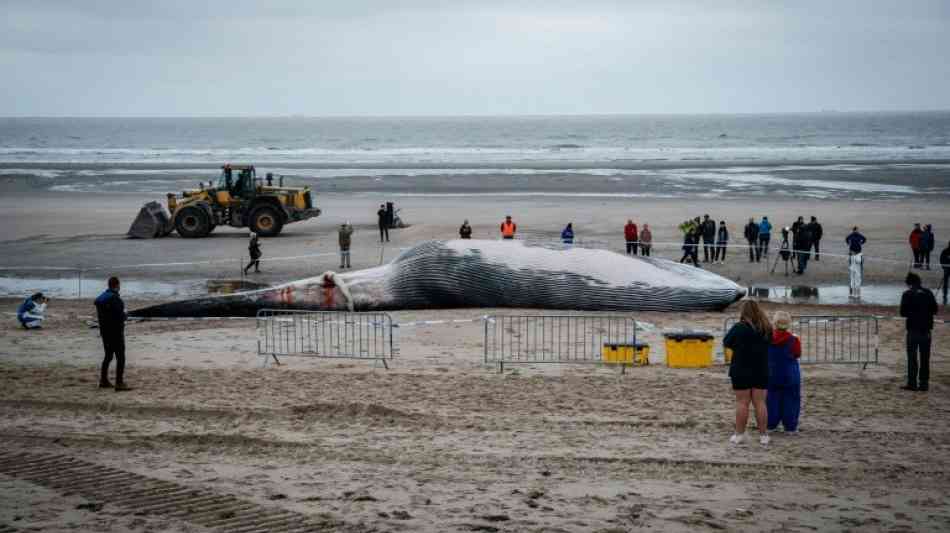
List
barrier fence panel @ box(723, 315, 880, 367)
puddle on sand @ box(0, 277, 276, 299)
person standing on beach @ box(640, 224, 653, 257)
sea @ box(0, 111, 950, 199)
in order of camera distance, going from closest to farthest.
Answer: barrier fence panel @ box(723, 315, 880, 367) → puddle on sand @ box(0, 277, 276, 299) → person standing on beach @ box(640, 224, 653, 257) → sea @ box(0, 111, 950, 199)

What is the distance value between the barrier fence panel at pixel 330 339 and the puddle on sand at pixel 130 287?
5532mm

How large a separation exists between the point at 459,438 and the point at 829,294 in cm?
1397

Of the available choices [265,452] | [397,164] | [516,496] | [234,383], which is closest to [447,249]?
[234,383]

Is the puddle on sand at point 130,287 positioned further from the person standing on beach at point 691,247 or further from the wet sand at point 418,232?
the person standing on beach at point 691,247

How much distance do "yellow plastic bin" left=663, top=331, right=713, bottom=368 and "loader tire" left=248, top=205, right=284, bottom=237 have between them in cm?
2054

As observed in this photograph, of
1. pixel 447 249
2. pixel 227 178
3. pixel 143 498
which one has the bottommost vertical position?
pixel 143 498

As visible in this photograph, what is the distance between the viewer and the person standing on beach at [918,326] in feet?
38.7

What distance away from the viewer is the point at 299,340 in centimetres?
1617

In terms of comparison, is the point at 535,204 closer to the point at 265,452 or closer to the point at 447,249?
the point at 447,249

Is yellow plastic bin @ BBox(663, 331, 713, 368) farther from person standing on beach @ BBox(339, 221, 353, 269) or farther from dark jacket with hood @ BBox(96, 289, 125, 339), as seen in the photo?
person standing on beach @ BBox(339, 221, 353, 269)

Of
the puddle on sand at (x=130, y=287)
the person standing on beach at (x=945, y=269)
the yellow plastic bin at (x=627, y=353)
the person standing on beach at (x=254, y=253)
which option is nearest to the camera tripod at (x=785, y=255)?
the person standing on beach at (x=945, y=269)

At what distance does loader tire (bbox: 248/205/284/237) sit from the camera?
32.0 meters

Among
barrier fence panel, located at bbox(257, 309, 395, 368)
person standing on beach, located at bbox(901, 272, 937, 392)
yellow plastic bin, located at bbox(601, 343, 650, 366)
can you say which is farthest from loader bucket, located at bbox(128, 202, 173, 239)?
person standing on beach, located at bbox(901, 272, 937, 392)

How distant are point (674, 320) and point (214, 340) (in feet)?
25.8
